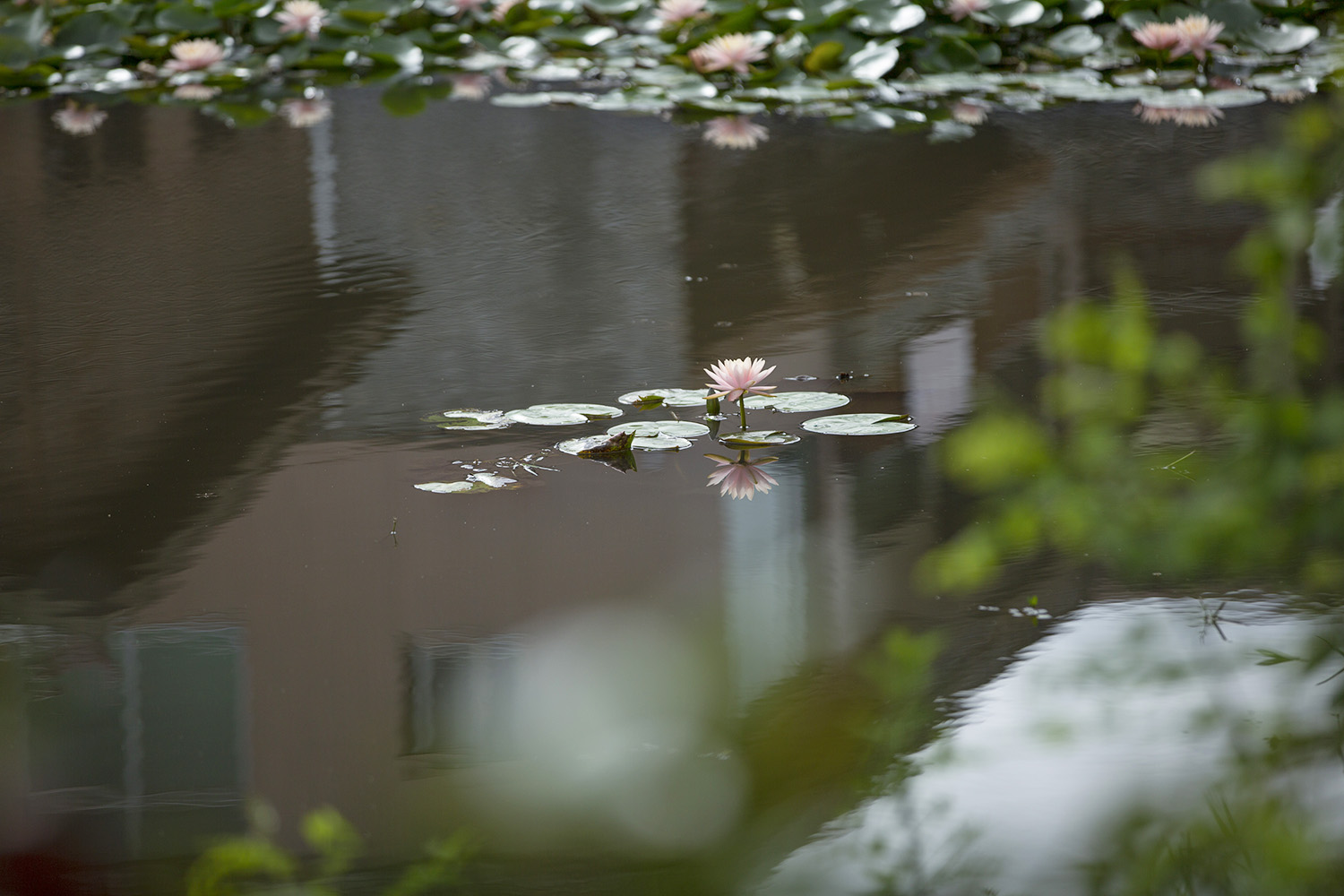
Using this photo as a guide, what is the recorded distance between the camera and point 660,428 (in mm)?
1654

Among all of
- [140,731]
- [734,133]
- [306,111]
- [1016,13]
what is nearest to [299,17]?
[306,111]

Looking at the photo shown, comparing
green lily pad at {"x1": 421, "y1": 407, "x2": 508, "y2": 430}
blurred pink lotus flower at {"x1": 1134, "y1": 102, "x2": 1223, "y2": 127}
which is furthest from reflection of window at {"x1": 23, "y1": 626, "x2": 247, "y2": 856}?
blurred pink lotus flower at {"x1": 1134, "y1": 102, "x2": 1223, "y2": 127}

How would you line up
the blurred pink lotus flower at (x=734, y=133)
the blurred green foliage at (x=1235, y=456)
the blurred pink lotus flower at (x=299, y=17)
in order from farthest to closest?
1. the blurred pink lotus flower at (x=299, y=17)
2. the blurred pink lotus flower at (x=734, y=133)
3. the blurred green foliage at (x=1235, y=456)

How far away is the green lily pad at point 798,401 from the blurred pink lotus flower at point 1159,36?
273 centimetres

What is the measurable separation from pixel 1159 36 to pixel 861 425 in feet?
9.33

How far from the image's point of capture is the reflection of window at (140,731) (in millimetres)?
962

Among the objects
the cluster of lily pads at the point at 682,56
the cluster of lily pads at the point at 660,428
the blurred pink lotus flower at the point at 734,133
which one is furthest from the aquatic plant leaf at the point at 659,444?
the cluster of lily pads at the point at 682,56

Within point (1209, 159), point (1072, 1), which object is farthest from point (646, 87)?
point (1209, 159)

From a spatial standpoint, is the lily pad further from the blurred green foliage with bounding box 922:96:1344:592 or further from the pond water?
the blurred green foliage with bounding box 922:96:1344:592

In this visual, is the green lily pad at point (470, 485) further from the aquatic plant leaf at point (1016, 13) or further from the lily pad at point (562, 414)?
the aquatic plant leaf at point (1016, 13)

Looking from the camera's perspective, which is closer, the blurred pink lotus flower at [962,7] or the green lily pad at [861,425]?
the green lily pad at [861,425]

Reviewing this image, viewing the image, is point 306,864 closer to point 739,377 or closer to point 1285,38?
point 739,377

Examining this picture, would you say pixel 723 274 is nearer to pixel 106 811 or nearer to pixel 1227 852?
pixel 106 811

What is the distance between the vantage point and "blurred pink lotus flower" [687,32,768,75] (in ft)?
12.7
